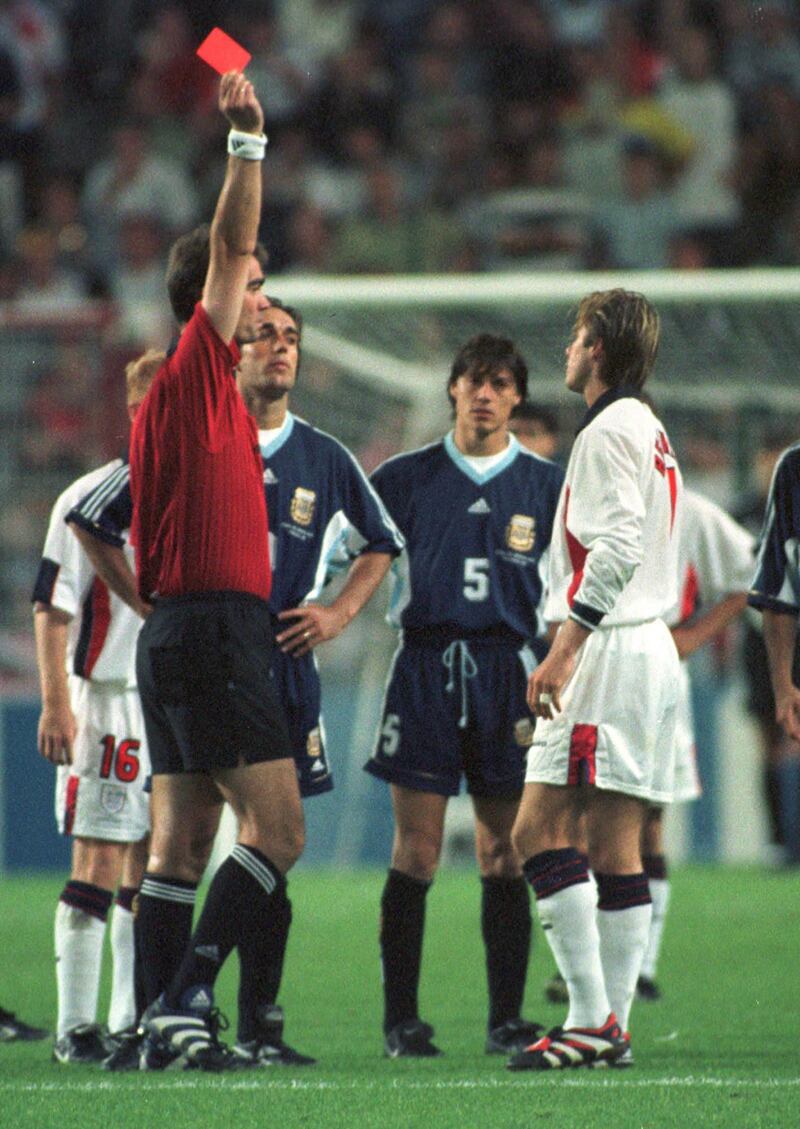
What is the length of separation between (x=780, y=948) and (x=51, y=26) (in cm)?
1132

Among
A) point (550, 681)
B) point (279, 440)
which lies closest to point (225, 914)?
point (550, 681)

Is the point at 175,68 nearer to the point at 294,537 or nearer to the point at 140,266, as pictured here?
the point at 140,266

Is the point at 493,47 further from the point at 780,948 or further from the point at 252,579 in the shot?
the point at 252,579

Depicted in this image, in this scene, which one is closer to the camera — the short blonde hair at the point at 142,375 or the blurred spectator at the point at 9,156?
the short blonde hair at the point at 142,375

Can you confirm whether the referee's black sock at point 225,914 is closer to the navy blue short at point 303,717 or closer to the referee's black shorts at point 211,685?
the referee's black shorts at point 211,685

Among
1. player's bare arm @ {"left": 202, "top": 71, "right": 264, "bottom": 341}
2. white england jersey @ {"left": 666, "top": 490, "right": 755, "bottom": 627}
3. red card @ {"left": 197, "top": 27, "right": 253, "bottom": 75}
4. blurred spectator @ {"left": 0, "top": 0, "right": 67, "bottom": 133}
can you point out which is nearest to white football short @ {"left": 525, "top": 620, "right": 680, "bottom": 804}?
player's bare arm @ {"left": 202, "top": 71, "right": 264, "bottom": 341}

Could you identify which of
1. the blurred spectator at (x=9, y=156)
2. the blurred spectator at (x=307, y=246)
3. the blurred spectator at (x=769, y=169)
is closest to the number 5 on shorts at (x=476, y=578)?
the blurred spectator at (x=769, y=169)

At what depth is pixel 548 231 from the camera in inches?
566

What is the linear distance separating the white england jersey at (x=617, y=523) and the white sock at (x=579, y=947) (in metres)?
0.70

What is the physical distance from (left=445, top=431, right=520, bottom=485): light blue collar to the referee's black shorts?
4.72ft

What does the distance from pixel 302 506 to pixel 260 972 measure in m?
1.31

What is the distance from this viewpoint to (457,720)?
5.82 metres

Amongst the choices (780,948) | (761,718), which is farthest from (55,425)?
(780,948)

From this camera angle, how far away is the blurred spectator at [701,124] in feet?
47.7
